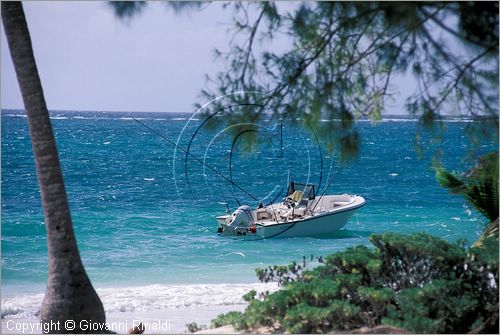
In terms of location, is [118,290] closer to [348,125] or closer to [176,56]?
[348,125]

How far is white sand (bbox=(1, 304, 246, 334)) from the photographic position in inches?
252

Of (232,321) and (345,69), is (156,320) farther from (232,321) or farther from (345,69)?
(345,69)

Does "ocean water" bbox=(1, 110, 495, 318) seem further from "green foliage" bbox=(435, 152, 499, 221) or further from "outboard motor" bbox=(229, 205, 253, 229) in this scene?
"outboard motor" bbox=(229, 205, 253, 229)

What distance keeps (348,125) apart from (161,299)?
3.95 meters

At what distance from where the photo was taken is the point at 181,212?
681 inches

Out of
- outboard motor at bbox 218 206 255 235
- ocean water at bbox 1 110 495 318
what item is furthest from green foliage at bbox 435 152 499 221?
outboard motor at bbox 218 206 255 235

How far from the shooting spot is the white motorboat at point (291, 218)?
1166cm

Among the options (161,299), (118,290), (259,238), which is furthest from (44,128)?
(259,238)

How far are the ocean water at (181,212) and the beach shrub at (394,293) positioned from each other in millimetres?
751

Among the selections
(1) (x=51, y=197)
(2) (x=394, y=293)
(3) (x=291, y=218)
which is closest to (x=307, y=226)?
(3) (x=291, y=218)

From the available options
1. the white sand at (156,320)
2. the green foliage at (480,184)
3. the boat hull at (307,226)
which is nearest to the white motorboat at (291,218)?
the boat hull at (307,226)

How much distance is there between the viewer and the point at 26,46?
4270mm

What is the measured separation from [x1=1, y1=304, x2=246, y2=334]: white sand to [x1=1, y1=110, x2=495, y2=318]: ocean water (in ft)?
0.87

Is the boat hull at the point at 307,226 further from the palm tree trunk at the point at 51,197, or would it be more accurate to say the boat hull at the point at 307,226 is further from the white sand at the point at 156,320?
the palm tree trunk at the point at 51,197
